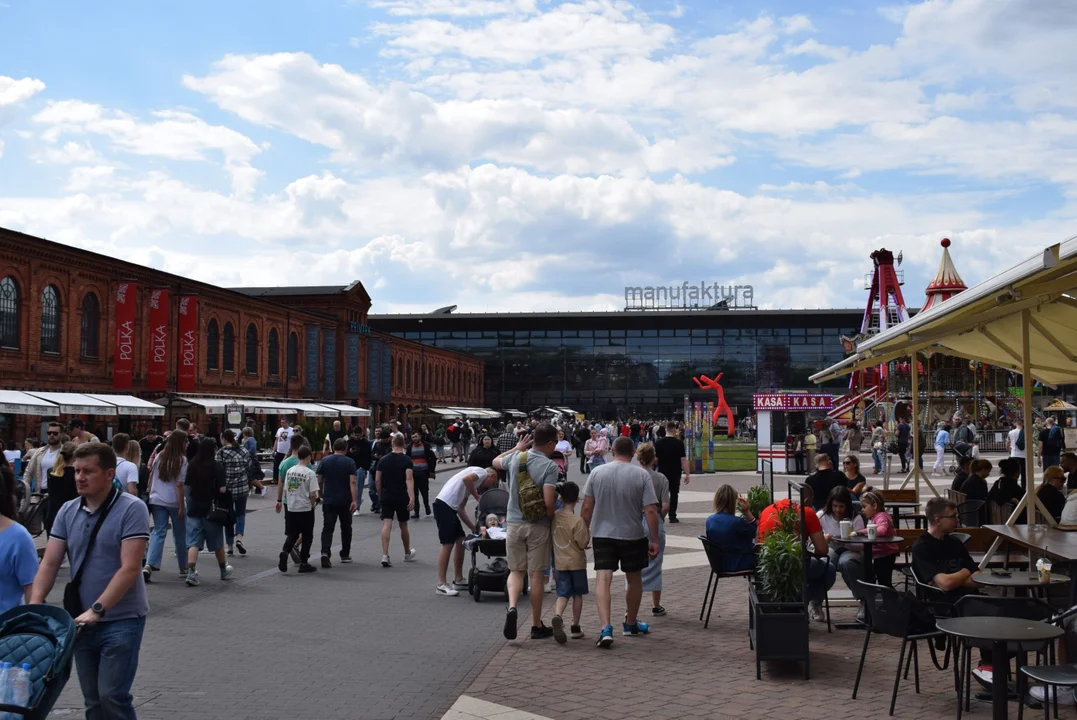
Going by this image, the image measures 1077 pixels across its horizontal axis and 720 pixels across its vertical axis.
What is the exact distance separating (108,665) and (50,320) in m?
37.2

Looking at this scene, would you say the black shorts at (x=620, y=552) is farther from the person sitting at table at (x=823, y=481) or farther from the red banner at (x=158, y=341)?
the red banner at (x=158, y=341)

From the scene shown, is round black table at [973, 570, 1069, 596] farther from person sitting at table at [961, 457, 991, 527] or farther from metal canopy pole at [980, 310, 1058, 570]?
person sitting at table at [961, 457, 991, 527]

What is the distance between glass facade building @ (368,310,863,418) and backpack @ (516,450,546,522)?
91112 millimetres

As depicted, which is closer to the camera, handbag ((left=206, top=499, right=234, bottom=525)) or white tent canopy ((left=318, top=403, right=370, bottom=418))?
handbag ((left=206, top=499, right=234, bottom=525))

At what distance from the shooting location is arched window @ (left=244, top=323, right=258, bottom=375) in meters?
54.4

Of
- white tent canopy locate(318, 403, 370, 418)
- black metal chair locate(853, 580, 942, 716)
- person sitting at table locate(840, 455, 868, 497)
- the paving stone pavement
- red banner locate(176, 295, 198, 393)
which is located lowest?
the paving stone pavement

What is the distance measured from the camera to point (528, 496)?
957 cm

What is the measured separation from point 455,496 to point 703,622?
3.28 m

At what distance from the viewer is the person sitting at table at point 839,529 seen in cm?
1005

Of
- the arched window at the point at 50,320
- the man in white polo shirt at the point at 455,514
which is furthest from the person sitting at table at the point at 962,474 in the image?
the arched window at the point at 50,320

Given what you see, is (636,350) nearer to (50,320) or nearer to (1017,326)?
(50,320)

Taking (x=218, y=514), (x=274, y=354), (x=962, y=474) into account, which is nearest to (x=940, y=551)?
(x=962, y=474)

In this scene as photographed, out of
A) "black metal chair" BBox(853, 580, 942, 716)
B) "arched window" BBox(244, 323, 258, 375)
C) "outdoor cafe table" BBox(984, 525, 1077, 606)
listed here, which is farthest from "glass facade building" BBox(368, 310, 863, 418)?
"black metal chair" BBox(853, 580, 942, 716)

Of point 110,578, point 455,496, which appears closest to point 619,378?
point 455,496
